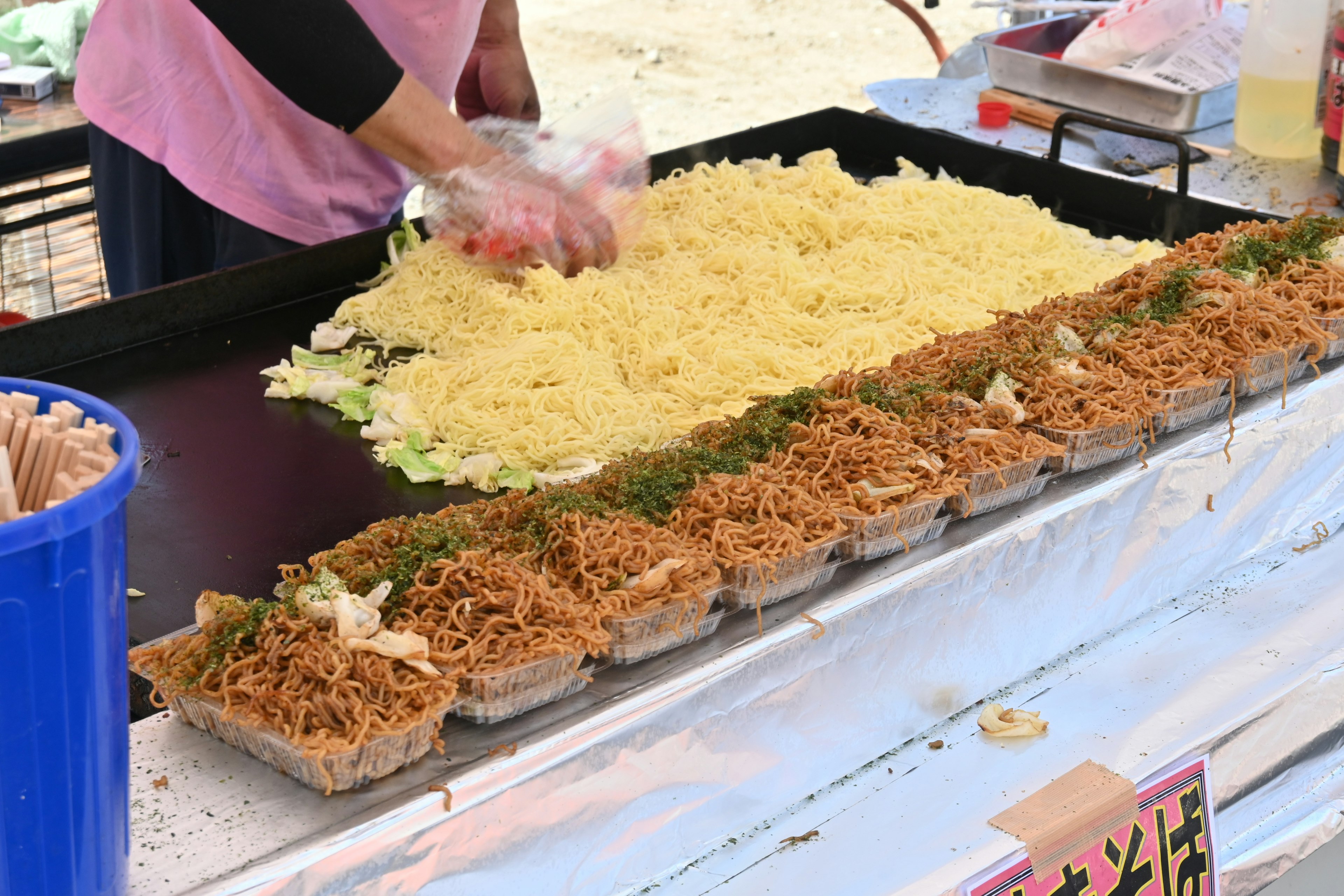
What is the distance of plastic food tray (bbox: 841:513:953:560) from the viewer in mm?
1811

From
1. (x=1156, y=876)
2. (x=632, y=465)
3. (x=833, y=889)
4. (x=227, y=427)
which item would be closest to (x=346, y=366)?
(x=227, y=427)

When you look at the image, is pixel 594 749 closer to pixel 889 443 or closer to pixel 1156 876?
pixel 889 443

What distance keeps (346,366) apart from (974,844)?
192cm

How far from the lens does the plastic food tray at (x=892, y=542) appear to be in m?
1.81

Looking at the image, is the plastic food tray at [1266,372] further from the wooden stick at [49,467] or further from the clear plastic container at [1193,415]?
the wooden stick at [49,467]

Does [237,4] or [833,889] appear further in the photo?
[237,4]

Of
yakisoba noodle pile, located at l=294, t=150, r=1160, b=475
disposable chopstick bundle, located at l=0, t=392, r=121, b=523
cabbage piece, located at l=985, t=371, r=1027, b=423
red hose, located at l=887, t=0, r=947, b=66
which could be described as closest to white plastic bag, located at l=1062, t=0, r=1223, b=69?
red hose, located at l=887, t=0, r=947, b=66

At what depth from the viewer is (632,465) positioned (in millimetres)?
1937

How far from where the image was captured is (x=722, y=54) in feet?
41.3

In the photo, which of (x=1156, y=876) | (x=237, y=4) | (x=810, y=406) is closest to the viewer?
(x=1156, y=876)

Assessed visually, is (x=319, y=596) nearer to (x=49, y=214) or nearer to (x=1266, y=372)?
(x=1266, y=372)

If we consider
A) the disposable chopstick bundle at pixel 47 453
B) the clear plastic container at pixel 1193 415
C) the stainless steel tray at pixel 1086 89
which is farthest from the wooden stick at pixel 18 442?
the stainless steel tray at pixel 1086 89

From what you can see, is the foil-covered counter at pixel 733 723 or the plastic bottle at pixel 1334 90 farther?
the plastic bottle at pixel 1334 90

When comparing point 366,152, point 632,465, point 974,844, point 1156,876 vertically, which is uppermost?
point 366,152
